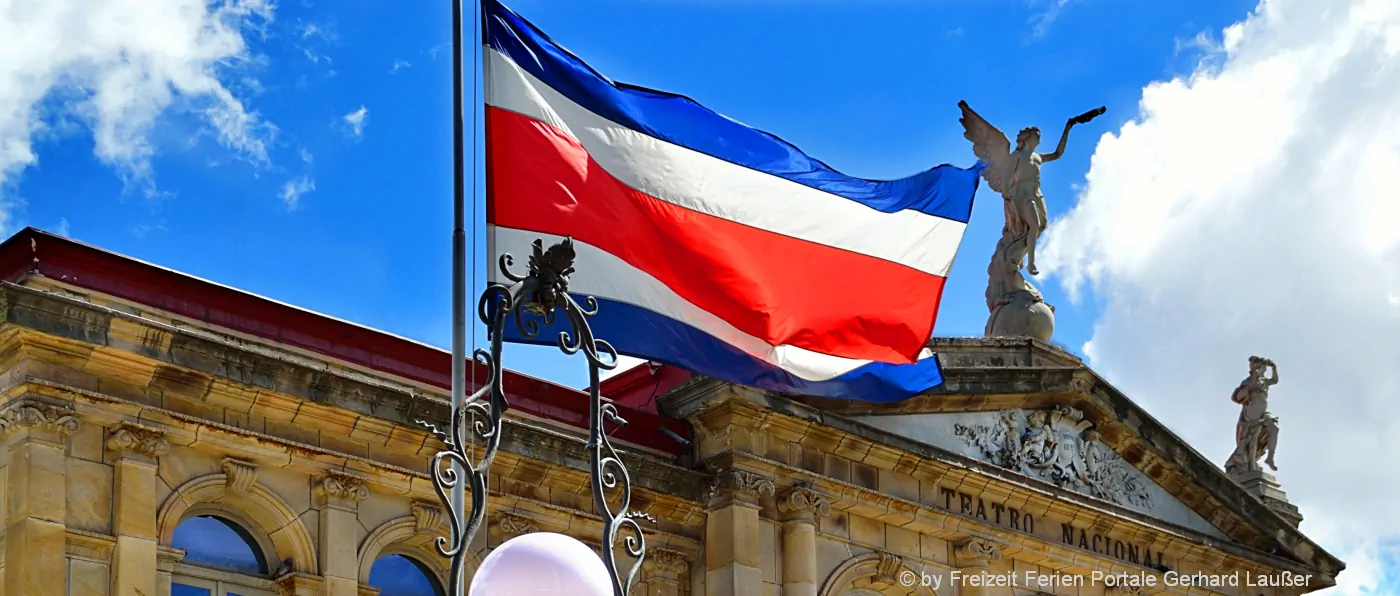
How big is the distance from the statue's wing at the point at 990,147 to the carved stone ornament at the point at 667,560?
7.32 metres

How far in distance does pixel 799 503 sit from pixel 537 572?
1217 centimetres

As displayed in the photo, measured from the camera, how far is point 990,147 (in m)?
25.0

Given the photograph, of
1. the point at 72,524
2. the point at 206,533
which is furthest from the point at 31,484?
the point at 206,533

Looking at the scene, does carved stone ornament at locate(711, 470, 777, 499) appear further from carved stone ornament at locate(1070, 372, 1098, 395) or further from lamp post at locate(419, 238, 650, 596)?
lamp post at locate(419, 238, 650, 596)

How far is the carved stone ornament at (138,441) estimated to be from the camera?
53.7 ft

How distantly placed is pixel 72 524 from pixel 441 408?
12.1ft

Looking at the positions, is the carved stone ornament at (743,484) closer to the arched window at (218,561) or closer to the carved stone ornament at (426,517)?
the carved stone ornament at (426,517)

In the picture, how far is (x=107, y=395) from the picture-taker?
53.8ft

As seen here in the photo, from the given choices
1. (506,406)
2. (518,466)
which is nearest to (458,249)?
(506,406)

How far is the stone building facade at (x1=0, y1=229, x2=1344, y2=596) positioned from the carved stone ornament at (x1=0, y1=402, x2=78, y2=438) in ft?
0.06

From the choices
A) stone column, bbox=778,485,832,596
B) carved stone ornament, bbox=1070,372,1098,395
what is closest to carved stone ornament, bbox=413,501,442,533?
stone column, bbox=778,485,832,596

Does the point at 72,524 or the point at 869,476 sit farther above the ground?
the point at 869,476

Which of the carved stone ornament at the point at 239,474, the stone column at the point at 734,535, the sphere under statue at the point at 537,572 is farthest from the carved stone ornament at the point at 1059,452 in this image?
the sphere under statue at the point at 537,572

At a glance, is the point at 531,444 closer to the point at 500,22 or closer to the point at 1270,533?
the point at 500,22
